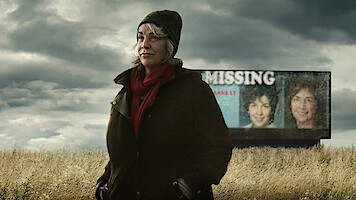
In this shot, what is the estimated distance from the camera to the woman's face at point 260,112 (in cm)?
2419

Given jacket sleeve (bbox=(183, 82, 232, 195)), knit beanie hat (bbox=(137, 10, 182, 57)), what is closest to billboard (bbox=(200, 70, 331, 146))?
knit beanie hat (bbox=(137, 10, 182, 57))

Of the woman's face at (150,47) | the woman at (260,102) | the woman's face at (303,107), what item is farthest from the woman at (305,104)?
the woman's face at (150,47)

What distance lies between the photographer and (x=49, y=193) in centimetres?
855

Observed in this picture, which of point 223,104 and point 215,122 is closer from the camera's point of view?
point 215,122

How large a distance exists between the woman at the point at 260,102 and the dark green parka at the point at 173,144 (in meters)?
21.1

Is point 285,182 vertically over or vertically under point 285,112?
under

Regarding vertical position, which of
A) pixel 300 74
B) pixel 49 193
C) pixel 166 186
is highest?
pixel 300 74

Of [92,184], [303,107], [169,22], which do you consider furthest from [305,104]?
[169,22]

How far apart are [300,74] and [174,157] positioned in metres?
22.8

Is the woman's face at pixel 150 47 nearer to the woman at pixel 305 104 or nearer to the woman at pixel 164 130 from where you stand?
the woman at pixel 164 130

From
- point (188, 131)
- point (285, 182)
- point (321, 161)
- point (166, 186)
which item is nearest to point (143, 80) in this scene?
point (188, 131)

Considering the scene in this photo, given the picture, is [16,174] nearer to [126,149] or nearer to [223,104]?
[126,149]

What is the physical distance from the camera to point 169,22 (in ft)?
10.7

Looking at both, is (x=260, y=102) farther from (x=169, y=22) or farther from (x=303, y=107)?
(x=169, y=22)
